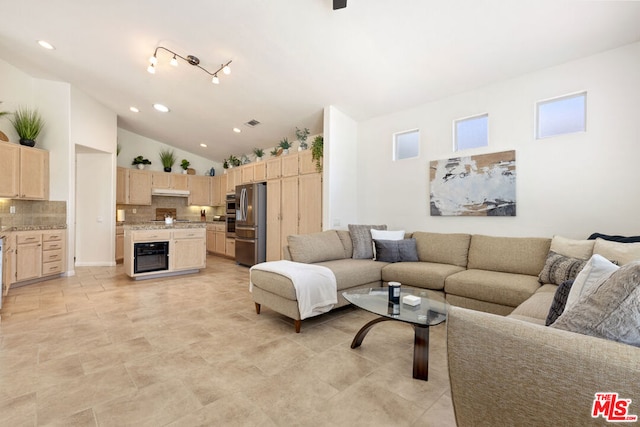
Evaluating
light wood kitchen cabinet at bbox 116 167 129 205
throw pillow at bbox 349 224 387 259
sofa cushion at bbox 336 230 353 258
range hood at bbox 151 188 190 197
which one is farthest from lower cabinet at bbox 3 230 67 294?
throw pillow at bbox 349 224 387 259

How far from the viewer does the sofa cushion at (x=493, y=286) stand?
2.65 meters

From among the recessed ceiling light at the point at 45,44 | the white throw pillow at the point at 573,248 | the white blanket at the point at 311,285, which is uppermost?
the recessed ceiling light at the point at 45,44

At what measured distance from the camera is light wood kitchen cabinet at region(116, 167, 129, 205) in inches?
261

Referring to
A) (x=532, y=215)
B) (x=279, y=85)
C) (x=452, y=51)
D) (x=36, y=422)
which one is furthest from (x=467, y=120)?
(x=36, y=422)

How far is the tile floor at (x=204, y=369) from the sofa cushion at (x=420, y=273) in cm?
61

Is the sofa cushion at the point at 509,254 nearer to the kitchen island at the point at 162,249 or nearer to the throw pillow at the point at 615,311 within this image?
the throw pillow at the point at 615,311

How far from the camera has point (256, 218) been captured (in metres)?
5.88

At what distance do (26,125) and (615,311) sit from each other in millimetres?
7161

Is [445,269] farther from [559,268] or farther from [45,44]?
[45,44]

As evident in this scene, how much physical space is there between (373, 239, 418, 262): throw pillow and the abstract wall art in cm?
68

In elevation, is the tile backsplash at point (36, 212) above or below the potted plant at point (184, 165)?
below

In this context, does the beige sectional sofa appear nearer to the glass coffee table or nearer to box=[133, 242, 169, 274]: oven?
the glass coffee table

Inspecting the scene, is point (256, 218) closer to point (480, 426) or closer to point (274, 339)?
point (274, 339)

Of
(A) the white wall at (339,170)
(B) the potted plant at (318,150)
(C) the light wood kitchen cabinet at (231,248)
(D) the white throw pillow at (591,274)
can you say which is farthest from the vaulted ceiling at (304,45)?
(C) the light wood kitchen cabinet at (231,248)
